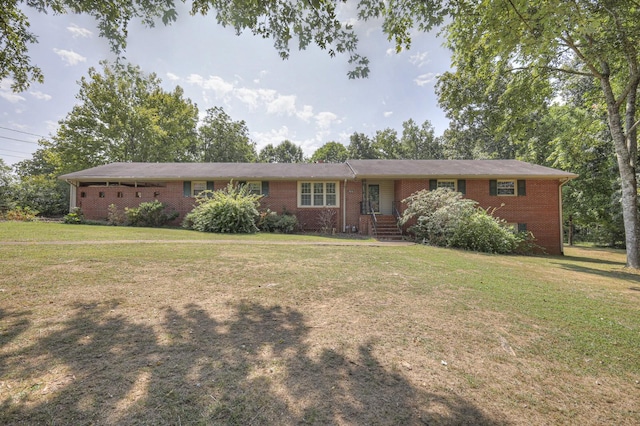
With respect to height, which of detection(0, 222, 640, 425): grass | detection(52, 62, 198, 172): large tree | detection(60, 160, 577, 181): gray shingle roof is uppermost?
detection(52, 62, 198, 172): large tree

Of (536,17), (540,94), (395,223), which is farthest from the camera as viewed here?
(395,223)

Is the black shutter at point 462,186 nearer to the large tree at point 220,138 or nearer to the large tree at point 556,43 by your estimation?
the large tree at point 556,43

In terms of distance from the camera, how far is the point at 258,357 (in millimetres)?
2588

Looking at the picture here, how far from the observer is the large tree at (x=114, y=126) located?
2541 cm

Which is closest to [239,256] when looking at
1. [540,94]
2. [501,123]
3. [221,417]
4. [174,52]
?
[174,52]

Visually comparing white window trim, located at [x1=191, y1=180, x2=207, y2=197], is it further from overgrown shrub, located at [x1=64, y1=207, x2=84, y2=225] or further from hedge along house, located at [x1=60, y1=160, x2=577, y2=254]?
overgrown shrub, located at [x1=64, y1=207, x2=84, y2=225]

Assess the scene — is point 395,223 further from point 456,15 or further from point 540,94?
point 456,15

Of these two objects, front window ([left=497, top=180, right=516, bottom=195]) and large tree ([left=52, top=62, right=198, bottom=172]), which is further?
large tree ([left=52, top=62, right=198, bottom=172])

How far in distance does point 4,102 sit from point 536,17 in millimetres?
20755

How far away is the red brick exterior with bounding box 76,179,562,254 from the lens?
1488 cm

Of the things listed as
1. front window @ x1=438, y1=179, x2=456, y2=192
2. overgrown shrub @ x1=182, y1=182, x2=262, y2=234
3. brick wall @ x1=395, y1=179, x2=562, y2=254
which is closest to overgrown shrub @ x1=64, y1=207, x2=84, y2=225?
overgrown shrub @ x1=182, y1=182, x2=262, y2=234

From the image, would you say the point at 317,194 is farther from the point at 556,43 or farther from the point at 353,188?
the point at 556,43

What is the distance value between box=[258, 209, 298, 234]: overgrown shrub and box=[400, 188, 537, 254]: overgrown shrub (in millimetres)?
5840

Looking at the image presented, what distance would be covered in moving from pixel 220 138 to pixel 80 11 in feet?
110
